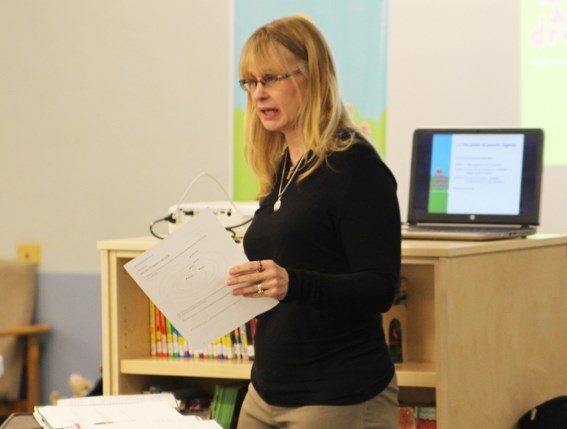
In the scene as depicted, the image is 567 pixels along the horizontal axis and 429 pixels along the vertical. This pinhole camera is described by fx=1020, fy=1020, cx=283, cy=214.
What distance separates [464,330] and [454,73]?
135cm

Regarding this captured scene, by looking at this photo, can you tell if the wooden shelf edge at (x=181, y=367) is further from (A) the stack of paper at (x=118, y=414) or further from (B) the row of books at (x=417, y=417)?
(A) the stack of paper at (x=118, y=414)

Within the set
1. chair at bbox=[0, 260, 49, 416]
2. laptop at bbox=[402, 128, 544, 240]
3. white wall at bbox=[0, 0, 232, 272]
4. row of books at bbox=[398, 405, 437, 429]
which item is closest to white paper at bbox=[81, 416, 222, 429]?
row of books at bbox=[398, 405, 437, 429]

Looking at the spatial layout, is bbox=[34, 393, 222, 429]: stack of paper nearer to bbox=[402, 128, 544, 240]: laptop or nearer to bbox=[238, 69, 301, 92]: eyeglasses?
bbox=[238, 69, 301, 92]: eyeglasses

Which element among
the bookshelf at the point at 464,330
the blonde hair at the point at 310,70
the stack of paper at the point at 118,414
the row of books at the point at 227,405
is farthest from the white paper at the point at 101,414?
the row of books at the point at 227,405

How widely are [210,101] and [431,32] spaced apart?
0.97m

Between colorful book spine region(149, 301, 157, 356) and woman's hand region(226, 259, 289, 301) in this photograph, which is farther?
colorful book spine region(149, 301, 157, 356)

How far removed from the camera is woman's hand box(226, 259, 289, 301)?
1810 mm

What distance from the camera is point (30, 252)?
176 inches

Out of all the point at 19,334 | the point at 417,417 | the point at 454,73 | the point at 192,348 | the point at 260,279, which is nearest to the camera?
the point at 260,279

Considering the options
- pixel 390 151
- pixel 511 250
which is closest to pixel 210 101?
pixel 390 151

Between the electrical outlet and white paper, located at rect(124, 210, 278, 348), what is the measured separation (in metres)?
2.64

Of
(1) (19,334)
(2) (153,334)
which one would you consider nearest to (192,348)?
(2) (153,334)

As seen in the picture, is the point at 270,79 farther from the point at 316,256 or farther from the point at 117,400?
the point at 117,400

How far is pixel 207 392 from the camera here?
323 cm
